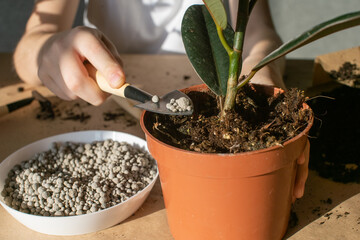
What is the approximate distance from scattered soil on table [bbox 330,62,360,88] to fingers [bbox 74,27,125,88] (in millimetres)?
663

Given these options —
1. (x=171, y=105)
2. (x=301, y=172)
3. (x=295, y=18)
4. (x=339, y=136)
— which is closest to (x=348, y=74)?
(x=339, y=136)

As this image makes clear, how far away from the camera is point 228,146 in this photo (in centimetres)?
49

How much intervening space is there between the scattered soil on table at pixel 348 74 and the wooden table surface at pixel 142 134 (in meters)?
0.11

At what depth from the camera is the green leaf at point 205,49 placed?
55 centimetres

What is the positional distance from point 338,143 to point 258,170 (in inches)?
16.5

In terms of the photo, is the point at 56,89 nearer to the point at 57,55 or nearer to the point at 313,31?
the point at 57,55

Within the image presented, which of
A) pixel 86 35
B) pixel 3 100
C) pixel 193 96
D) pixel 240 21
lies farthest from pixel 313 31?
pixel 3 100

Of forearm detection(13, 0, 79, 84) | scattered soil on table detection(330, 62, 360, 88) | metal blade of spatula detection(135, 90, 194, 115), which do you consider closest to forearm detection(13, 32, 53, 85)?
forearm detection(13, 0, 79, 84)

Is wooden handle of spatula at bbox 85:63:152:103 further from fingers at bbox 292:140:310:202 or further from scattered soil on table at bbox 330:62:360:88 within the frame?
scattered soil on table at bbox 330:62:360:88

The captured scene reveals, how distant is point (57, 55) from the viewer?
79 cm

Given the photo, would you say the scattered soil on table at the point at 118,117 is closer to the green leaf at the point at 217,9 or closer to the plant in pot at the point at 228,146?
the plant in pot at the point at 228,146

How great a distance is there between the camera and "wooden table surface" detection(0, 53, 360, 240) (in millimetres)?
628

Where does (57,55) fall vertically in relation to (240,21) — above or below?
below

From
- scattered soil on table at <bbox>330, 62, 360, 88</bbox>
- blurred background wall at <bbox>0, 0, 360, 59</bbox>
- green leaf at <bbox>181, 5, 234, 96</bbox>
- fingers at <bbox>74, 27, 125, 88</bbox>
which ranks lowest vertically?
blurred background wall at <bbox>0, 0, 360, 59</bbox>
